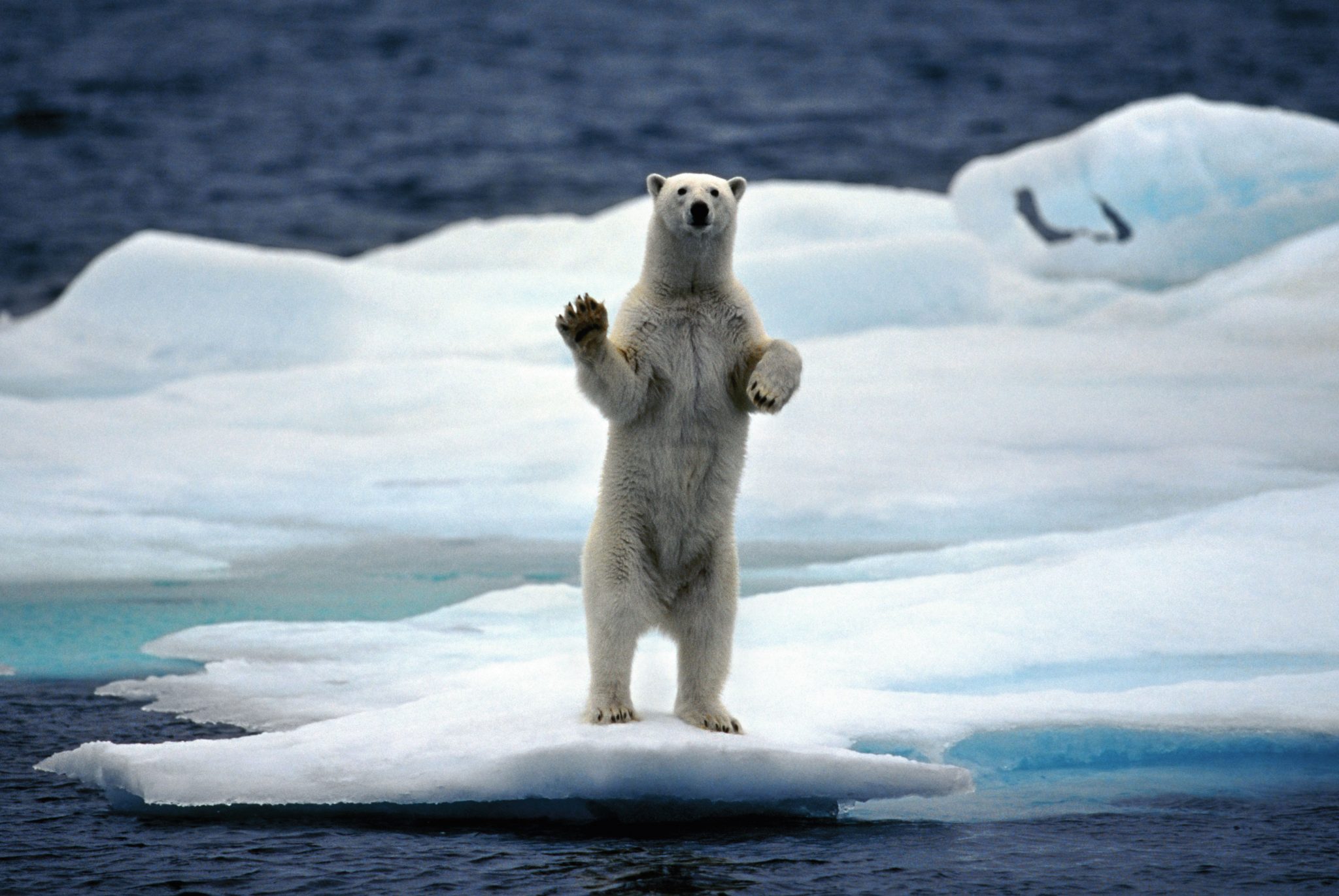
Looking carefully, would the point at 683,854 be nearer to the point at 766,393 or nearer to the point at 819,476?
the point at 766,393

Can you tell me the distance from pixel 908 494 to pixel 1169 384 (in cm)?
333

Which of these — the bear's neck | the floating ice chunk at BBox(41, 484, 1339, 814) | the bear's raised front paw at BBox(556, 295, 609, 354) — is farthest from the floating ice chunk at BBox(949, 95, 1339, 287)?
the bear's raised front paw at BBox(556, 295, 609, 354)

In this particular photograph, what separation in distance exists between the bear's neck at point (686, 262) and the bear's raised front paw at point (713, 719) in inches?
51.1

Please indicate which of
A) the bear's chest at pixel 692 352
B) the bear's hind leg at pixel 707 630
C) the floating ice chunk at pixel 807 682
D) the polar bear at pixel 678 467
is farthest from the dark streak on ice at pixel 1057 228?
the bear's hind leg at pixel 707 630

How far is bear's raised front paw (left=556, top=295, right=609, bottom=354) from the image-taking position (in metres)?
4.48

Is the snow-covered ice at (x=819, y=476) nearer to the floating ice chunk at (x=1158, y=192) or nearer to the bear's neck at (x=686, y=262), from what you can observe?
the floating ice chunk at (x=1158, y=192)

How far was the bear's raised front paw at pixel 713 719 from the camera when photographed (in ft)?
16.0

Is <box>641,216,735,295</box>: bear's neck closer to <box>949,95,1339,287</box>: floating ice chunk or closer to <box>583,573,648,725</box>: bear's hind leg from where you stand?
→ <box>583,573,648,725</box>: bear's hind leg

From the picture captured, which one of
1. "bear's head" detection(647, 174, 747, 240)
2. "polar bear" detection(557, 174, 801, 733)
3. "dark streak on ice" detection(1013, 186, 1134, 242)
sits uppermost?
"dark streak on ice" detection(1013, 186, 1134, 242)

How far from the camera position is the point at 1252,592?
648cm

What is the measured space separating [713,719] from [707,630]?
0.28 m

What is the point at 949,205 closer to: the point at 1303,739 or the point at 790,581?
the point at 790,581

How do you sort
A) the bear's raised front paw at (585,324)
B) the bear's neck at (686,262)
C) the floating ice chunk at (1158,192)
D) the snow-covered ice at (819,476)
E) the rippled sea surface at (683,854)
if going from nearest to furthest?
1. the rippled sea surface at (683,854)
2. the bear's raised front paw at (585,324)
3. the bear's neck at (686,262)
4. the snow-covered ice at (819,476)
5. the floating ice chunk at (1158,192)

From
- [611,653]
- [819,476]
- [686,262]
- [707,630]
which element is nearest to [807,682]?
[707,630]
